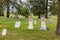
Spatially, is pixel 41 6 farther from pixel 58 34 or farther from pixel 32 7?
pixel 58 34

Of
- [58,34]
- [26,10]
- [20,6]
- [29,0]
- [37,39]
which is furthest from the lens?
[29,0]

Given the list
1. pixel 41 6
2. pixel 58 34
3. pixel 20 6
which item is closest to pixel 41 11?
pixel 41 6

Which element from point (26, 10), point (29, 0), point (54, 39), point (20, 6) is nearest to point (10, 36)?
point (54, 39)

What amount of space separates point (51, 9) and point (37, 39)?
25701 mm

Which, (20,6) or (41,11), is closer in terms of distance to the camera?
(20,6)

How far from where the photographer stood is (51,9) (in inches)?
1411

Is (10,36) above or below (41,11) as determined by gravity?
above

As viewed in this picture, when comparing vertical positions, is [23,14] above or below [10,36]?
below

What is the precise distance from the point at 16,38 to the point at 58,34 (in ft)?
8.73

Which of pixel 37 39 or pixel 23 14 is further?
pixel 23 14

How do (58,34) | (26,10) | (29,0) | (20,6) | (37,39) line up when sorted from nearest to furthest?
(37,39) → (58,34) → (20,6) → (26,10) → (29,0)

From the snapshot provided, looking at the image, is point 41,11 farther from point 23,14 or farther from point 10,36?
A: point 10,36

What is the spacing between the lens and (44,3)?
33.6 metres

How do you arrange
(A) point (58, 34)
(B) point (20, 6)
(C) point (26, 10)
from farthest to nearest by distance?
(C) point (26, 10) < (B) point (20, 6) < (A) point (58, 34)
